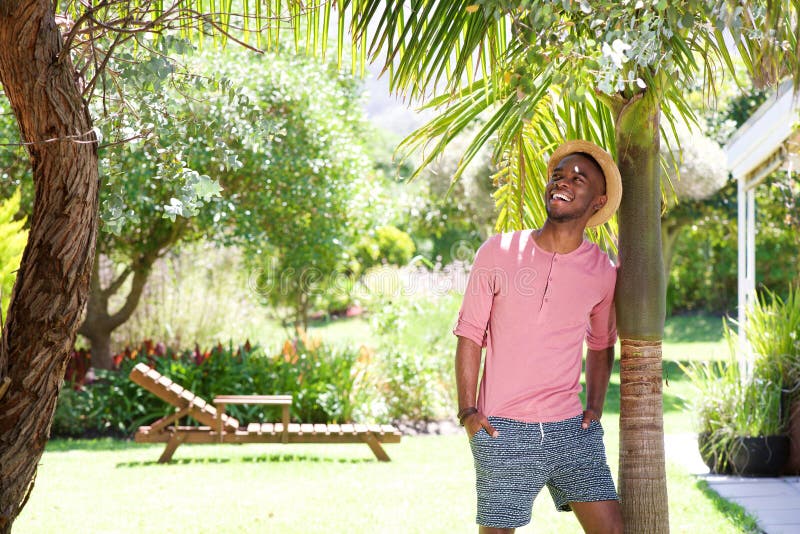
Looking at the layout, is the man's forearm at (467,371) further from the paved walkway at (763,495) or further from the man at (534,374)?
the paved walkway at (763,495)

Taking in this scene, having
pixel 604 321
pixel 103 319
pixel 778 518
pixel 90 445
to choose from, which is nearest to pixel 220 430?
pixel 90 445

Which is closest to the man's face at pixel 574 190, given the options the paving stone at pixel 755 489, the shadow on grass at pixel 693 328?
the paving stone at pixel 755 489

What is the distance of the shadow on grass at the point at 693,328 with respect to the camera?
2173cm

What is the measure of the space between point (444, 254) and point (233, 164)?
3111cm

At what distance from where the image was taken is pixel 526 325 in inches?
129

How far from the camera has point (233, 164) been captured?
3352 millimetres

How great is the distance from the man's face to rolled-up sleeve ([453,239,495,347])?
0.95 feet

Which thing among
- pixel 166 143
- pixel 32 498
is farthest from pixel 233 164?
pixel 32 498

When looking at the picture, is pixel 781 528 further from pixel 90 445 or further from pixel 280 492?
pixel 90 445

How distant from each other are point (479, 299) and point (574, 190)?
0.55m

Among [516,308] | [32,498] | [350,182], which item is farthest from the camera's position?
[350,182]

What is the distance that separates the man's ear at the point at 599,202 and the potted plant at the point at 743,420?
4.03 metres

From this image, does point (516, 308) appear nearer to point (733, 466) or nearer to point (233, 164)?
point (233, 164)

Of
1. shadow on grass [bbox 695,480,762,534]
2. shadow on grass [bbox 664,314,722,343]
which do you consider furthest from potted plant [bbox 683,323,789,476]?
shadow on grass [bbox 664,314,722,343]
